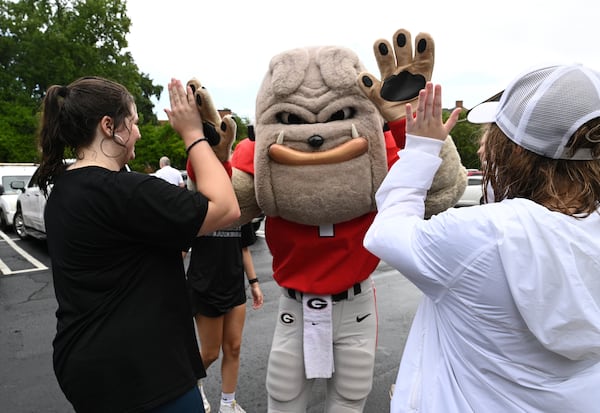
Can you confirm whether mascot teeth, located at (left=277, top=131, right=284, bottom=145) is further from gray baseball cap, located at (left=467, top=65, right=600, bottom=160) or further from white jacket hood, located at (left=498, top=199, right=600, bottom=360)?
white jacket hood, located at (left=498, top=199, right=600, bottom=360)

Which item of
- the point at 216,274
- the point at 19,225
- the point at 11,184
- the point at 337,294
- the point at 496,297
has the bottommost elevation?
the point at 19,225

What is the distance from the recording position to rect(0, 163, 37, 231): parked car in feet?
36.6

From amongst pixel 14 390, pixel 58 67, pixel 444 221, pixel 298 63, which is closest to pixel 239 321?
pixel 298 63

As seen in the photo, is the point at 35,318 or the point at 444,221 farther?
the point at 35,318

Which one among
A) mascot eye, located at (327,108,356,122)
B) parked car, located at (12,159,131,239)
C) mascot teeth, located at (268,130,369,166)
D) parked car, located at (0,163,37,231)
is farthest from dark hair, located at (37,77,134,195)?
parked car, located at (0,163,37,231)

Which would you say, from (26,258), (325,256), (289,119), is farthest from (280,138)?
(26,258)

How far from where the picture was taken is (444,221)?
1110 millimetres

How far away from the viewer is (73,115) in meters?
1.48

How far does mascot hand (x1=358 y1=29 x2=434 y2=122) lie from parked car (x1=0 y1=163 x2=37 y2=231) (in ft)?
37.0

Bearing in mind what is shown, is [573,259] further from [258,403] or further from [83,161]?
[258,403]

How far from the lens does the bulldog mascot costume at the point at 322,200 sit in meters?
2.13

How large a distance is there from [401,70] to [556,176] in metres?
0.86

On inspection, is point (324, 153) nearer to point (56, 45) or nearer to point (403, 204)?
point (403, 204)

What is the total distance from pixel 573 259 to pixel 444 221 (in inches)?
11.2
